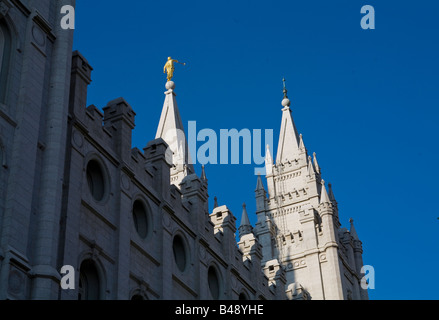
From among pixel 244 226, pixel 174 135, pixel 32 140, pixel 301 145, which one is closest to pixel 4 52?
pixel 32 140

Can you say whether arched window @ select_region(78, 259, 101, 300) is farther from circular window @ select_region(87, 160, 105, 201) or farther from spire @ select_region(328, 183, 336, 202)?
spire @ select_region(328, 183, 336, 202)

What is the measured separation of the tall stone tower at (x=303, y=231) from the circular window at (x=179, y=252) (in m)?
11.2

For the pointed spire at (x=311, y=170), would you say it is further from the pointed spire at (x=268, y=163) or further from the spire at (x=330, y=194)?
the pointed spire at (x=268, y=163)

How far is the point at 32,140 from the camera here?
959 inches

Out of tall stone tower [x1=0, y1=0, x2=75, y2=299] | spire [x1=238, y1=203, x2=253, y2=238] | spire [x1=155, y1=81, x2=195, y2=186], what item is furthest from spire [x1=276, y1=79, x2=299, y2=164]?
tall stone tower [x1=0, y1=0, x2=75, y2=299]

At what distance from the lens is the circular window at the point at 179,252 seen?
1316 inches

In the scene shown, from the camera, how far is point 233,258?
38031 millimetres

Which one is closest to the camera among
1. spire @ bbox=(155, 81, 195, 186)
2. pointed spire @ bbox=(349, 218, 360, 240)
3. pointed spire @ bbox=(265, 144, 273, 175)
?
spire @ bbox=(155, 81, 195, 186)

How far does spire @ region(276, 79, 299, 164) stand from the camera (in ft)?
206

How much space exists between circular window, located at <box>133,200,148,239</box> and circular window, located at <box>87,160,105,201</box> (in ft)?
7.71

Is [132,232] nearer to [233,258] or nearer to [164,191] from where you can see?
[164,191]

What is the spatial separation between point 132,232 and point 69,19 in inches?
307

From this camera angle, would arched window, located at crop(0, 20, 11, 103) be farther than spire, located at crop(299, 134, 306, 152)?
No
